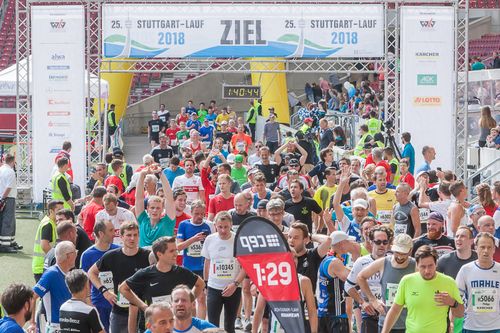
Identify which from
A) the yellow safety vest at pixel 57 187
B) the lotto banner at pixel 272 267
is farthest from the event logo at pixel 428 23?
the lotto banner at pixel 272 267

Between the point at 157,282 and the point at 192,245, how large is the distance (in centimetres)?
310

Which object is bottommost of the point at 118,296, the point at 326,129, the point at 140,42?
the point at 118,296

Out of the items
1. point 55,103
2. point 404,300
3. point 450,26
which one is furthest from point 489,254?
point 55,103

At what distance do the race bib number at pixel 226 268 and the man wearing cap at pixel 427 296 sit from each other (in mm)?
2706

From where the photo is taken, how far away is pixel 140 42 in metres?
22.8

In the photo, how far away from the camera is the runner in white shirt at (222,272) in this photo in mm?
11547

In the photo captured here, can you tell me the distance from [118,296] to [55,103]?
13379mm

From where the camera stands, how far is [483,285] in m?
9.78

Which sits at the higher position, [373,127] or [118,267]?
[373,127]

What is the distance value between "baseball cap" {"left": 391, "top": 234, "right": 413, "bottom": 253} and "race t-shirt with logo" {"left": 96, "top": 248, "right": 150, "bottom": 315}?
7.43 ft

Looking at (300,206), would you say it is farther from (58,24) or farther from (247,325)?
(58,24)

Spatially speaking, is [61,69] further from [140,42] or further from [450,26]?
[450,26]

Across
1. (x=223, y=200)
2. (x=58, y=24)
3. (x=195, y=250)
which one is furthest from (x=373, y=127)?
(x=195, y=250)

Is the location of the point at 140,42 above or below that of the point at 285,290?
above
